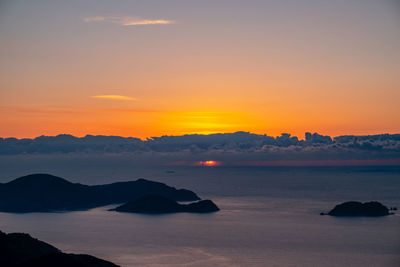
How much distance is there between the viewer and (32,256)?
74.6 meters

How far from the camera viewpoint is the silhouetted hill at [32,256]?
200 ft

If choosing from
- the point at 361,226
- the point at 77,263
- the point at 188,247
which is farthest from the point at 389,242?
the point at 77,263

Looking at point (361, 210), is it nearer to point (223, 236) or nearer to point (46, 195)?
point (223, 236)

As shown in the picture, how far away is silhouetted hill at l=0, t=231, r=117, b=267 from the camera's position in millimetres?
60844

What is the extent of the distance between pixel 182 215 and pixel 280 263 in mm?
70260

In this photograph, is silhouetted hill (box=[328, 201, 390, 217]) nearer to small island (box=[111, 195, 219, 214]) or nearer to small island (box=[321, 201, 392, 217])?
small island (box=[321, 201, 392, 217])

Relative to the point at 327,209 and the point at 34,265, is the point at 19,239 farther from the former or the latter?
the point at 327,209

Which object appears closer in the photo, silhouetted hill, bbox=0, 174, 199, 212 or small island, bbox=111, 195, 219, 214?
small island, bbox=111, 195, 219, 214

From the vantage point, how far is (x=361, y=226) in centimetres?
13875

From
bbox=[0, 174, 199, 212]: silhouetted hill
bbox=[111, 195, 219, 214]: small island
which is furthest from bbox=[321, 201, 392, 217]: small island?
bbox=[0, 174, 199, 212]: silhouetted hill

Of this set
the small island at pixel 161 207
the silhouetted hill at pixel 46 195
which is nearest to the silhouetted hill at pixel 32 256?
the small island at pixel 161 207

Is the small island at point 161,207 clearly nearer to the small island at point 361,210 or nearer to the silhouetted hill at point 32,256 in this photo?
the small island at point 361,210

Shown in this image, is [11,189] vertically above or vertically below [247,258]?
above

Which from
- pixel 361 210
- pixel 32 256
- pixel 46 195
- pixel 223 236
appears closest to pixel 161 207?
pixel 46 195
